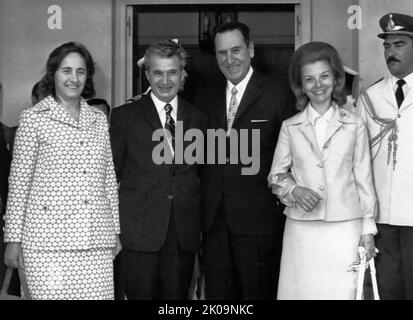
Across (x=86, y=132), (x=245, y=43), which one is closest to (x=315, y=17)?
(x=245, y=43)

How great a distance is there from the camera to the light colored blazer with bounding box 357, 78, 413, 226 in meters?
3.53

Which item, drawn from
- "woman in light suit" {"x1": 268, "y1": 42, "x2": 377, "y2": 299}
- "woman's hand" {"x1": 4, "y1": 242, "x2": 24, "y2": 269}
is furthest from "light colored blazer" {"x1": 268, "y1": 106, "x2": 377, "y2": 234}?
"woman's hand" {"x1": 4, "y1": 242, "x2": 24, "y2": 269}

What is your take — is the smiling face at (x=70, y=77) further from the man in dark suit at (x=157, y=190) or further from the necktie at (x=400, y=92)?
the necktie at (x=400, y=92)

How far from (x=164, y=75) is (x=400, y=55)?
3.64 feet

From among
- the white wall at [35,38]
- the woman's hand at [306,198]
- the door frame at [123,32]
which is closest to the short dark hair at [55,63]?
the woman's hand at [306,198]

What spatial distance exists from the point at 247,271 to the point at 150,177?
2.05ft

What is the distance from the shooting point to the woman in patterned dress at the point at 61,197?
3.21 metres

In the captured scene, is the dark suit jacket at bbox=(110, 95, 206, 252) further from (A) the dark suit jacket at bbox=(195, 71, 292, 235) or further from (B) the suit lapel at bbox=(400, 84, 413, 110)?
(B) the suit lapel at bbox=(400, 84, 413, 110)

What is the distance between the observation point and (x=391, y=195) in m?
3.56

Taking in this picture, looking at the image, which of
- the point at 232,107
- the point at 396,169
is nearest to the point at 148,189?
the point at 232,107

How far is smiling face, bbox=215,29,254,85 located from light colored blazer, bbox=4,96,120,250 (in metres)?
0.80

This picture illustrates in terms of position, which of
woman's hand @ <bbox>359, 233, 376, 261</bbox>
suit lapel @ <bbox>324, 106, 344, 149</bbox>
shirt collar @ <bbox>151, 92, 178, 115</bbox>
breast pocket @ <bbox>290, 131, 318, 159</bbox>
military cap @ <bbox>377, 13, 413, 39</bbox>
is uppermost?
military cap @ <bbox>377, 13, 413, 39</bbox>

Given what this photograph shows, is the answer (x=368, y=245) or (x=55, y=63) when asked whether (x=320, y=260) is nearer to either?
(x=368, y=245)
